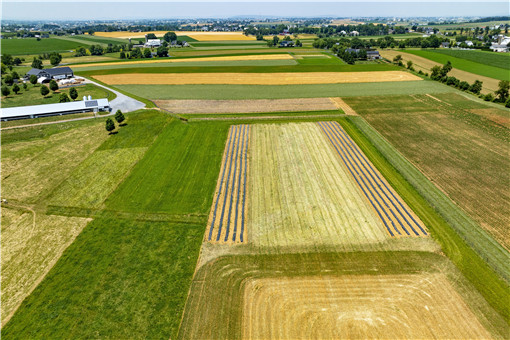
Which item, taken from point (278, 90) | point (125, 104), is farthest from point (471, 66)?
point (125, 104)

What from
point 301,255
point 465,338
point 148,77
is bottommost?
point 465,338

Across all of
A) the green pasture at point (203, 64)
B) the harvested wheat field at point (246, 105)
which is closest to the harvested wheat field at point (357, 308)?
the harvested wheat field at point (246, 105)

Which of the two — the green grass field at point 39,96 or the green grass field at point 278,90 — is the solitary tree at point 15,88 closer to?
the green grass field at point 39,96

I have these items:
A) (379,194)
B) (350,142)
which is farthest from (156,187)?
(350,142)

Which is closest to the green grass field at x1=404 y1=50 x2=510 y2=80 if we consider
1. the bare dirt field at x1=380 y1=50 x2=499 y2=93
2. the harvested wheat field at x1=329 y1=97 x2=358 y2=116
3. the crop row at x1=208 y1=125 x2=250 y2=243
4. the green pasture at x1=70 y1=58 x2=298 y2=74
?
the bare dirt field at x1=380 y1=50 x2=499 y2=93

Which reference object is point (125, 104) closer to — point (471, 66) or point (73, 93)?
point (73, 93)

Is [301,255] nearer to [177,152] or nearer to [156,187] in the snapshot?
[156,187]
